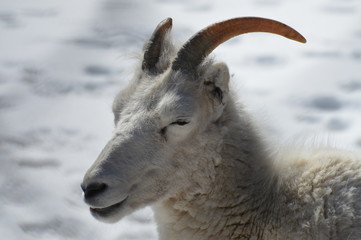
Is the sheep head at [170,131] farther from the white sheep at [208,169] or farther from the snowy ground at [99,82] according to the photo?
the snowy ground at [99,82]

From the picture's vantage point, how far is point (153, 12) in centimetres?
1116

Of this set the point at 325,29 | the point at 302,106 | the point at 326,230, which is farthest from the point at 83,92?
the point at 326,230

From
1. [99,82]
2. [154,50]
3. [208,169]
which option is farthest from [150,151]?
[99,82]

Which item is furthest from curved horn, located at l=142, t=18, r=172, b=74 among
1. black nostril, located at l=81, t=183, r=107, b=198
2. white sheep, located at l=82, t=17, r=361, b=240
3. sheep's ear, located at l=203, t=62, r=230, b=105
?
black nostril, located at l=81, t=183, r=107, b=198

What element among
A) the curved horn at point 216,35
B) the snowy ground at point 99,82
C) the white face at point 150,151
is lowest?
the white face at point 150,151

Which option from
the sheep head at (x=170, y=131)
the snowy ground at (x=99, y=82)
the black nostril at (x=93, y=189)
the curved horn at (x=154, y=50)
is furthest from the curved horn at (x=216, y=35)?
the black nostril at (x=93, y=189)

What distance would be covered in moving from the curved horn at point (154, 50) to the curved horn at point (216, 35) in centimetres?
30

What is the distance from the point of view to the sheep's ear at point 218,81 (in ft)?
15.4

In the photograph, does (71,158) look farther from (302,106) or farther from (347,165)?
(347,165)

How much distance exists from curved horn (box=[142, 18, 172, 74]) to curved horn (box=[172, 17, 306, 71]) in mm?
304

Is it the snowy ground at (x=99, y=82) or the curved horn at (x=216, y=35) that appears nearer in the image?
the curved horn at (x=216, y=35)

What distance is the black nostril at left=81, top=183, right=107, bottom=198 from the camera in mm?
4414

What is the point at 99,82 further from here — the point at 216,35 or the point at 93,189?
the point at 93,189

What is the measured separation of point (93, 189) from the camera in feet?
14.5
